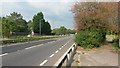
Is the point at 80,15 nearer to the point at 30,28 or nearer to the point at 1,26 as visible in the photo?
the point at 1,26

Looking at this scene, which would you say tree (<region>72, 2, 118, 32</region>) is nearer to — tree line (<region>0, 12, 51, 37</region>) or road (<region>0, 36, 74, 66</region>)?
road (<region>0, 36, 74, 66</region>)

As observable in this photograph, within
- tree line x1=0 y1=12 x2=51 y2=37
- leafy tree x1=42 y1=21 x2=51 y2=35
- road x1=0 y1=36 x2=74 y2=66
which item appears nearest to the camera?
road x1=0 y1=36 x2=74 y2=66

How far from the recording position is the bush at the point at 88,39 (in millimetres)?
27834

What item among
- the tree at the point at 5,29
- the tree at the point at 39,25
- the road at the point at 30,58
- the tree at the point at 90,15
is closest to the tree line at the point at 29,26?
the tree at the point at 39,25

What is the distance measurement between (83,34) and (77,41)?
1.45 metres

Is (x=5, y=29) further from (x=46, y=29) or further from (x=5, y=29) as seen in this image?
(x=46, y=29)

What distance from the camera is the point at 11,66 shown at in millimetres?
11055

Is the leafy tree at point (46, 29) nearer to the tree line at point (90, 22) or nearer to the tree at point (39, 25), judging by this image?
the tree at point (39, 25)

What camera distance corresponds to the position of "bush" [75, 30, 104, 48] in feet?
91.3

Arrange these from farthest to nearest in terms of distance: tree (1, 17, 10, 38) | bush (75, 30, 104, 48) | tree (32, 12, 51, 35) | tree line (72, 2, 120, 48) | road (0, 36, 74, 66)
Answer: tree (32, 12, 51, 35)
tree (1, 17, 10, 38)
tree line (72, 2, 120, 48)
bush (75, 30, 104, 48)
road (0, 36, 74, 66)

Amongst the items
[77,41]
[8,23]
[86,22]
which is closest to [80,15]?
[86,22]

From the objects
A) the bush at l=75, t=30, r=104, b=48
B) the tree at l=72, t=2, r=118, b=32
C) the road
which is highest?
the tree at l=72, t=2, r=118, b=32

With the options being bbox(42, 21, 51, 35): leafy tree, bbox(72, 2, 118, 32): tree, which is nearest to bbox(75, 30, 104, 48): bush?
bbox(72, 2, 118, 32): tree

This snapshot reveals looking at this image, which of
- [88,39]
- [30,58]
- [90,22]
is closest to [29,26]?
[90,22]
